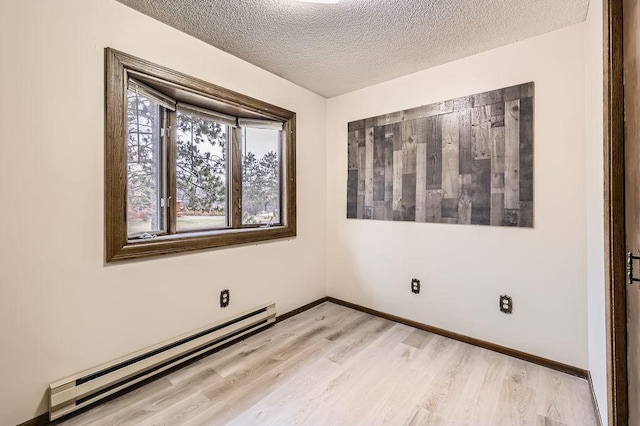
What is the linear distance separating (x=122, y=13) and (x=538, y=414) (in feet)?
11.2

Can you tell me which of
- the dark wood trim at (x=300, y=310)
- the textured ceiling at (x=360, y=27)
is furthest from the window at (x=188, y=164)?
the dark wood trim at (x=300, y=310)

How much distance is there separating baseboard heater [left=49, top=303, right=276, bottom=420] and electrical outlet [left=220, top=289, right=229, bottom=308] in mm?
134

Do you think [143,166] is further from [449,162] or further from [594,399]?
[594,399]

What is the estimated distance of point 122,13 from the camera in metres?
1.79

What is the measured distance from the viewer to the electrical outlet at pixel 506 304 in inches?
87.1

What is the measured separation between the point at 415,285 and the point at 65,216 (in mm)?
2667

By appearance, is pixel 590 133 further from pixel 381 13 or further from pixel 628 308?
pixel 381 13

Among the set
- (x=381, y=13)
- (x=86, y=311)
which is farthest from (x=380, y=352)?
(x=381, y=13)

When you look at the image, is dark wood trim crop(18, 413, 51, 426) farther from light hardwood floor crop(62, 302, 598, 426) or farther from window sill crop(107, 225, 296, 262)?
window sill crop(107, 225, 296, 262)

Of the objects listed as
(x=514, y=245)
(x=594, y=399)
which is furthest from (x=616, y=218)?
(x=594, y=399)

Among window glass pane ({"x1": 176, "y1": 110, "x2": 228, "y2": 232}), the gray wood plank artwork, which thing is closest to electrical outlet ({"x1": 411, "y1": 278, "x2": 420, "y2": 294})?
the gray wood plank artwork

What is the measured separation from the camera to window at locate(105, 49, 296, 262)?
70.1 inches

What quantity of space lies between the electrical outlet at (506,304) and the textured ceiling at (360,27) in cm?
196

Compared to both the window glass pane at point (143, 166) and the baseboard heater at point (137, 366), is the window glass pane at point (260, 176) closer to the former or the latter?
the window glass pane at point (143, 166)
